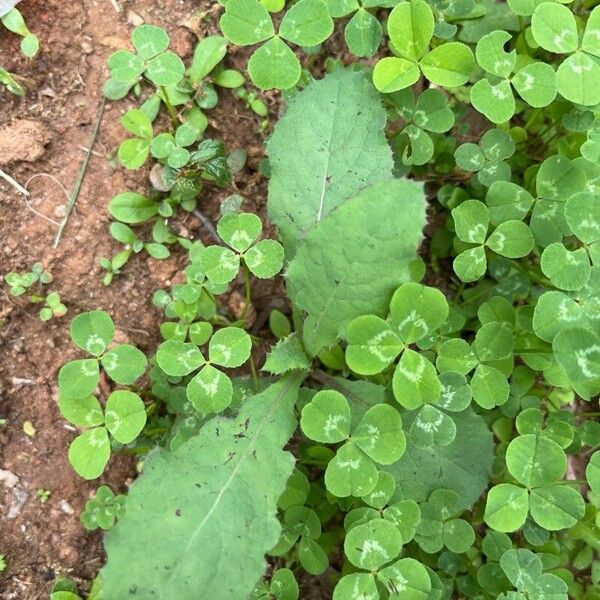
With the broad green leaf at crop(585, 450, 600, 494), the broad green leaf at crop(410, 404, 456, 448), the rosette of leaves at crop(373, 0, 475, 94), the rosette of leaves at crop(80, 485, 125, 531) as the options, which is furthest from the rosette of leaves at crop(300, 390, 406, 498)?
the rosette of leaves at crop(373, 0, 475, 94)

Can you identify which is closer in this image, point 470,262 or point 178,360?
point 178,360

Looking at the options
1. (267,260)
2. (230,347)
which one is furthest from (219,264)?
(230,347)

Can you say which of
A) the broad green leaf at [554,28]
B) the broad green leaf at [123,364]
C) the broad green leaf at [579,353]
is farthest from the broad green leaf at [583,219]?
the broad green leaf at [123,364]

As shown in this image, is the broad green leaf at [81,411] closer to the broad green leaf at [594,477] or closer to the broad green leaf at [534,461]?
the broad green leaf at [534,461]

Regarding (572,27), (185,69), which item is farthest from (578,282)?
(185,69)

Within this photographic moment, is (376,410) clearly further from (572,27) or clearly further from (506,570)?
(572,27)

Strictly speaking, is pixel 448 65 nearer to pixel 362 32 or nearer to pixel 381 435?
pixel 362 32
